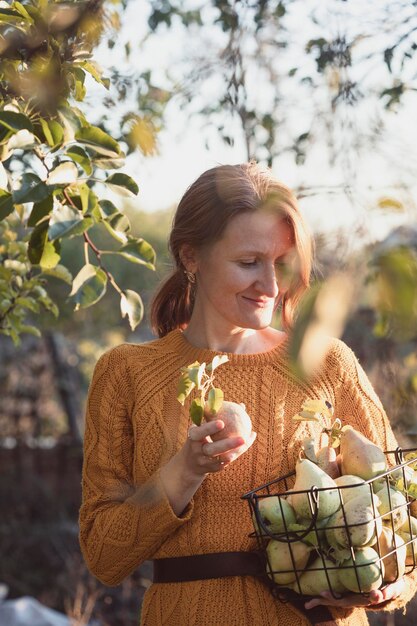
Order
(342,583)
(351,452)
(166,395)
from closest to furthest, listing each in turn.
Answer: (342,583) < (351,452) < (166,395)

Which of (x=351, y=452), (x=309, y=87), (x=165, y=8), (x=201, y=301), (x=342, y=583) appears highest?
(x=165, y=8)

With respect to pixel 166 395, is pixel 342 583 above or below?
below

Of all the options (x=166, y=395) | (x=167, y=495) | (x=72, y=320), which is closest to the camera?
(x=167, y=495)

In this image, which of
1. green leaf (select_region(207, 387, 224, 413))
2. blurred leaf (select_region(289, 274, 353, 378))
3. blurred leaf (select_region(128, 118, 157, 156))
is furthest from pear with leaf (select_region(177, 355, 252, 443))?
blurred leaf (select_region(289, 274, 353, 378))

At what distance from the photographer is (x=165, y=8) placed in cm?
204

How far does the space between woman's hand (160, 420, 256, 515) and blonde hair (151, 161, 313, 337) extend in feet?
1.20

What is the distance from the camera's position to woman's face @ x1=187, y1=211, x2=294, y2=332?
1.78 meters

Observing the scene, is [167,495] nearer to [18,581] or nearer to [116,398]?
[116,398]

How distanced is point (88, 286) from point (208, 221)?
390mm

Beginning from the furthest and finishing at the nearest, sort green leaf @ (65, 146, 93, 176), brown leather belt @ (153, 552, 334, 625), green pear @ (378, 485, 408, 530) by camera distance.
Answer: brown leather belt @ (153, 552, 334, 625) → green pear @ (378, 485, 408, 530) → green leaf @ (65, 146, 93, 176)

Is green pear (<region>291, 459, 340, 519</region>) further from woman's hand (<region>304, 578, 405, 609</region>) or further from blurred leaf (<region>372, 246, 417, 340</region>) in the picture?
blurred leaf (<region>372, 246, 417, 340</region>)

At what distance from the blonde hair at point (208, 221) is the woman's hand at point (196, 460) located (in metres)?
0.37

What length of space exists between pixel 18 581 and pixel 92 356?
101 inches

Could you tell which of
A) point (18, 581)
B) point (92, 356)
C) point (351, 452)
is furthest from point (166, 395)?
point (92, 356)
